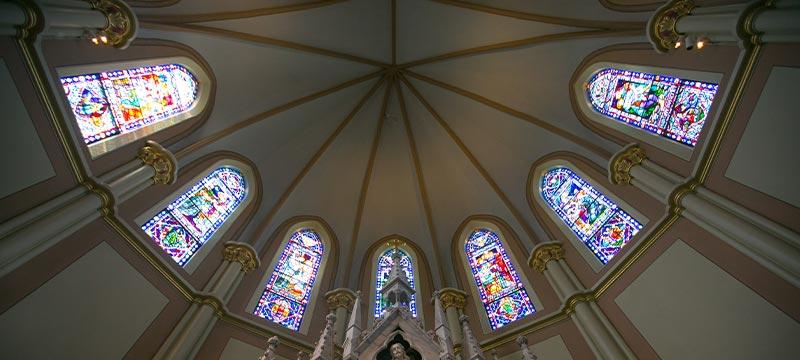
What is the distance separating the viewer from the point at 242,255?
11.0m

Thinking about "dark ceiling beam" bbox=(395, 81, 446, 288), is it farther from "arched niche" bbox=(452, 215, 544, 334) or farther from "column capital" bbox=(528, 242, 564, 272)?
"column capital" bbox=(528, 242, 564, 272)

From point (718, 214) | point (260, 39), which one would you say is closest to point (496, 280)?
point (718, 214)

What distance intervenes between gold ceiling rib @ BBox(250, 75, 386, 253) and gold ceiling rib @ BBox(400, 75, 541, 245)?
1.40 m

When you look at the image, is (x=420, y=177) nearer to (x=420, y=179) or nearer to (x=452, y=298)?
(x=420, y=179)

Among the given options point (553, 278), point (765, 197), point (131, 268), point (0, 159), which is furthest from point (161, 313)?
point (765, 197)

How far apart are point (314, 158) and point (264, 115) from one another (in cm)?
222

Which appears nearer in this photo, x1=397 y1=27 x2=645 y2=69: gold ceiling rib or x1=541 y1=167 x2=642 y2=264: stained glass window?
x1=541 y1=167 x2=642 y2=264: stained glass window

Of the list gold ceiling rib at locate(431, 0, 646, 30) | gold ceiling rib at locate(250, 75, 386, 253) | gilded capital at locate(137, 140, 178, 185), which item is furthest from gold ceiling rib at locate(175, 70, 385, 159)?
gold ceiling rib at locate(431, 0, 646, 30)

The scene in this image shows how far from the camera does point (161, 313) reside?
347 inches

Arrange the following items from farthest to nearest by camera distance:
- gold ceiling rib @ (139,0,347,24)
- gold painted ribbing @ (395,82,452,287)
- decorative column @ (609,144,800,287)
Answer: gold painted ribbing @ (395,82,452,287)
gold ceiling rib @ (139,0,347,24)
decorative column @ (609,144,800,287)

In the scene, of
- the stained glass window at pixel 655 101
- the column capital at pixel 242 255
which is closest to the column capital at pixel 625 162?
the stained glass window at pixel 655 101

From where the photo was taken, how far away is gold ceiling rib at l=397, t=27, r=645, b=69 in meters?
10.8

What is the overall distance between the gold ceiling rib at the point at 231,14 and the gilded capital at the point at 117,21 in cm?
132

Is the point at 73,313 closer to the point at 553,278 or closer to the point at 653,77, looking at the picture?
the point at 553,278
